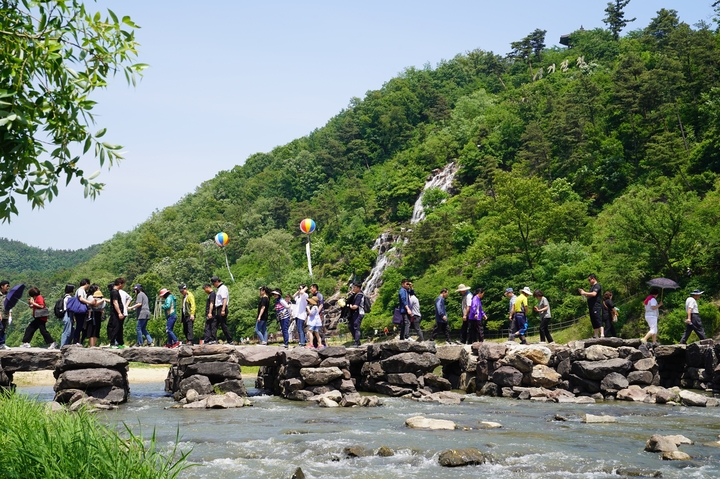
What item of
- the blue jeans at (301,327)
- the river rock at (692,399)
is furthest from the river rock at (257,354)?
the river rock at (692,399)

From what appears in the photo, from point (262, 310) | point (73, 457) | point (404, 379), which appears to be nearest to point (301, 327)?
point (262, 310)

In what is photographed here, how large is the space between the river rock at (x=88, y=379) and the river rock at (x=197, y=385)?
68.0 inches

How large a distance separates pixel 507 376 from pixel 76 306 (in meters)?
13.0

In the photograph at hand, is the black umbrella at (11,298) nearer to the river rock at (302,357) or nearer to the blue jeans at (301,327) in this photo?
the river rock at (302,357)

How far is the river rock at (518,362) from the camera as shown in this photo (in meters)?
20.8

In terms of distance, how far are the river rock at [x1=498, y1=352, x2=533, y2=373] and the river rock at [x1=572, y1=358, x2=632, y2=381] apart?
1.37 metres

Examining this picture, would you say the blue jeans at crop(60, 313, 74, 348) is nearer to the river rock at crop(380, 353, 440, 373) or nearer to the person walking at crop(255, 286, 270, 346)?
the person walking at crop(255, 286, 270, 346)

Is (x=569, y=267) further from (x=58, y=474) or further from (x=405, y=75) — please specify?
(x=405, y=75)

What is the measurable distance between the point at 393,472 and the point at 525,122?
8334cm

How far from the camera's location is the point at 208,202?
149750 millimetres

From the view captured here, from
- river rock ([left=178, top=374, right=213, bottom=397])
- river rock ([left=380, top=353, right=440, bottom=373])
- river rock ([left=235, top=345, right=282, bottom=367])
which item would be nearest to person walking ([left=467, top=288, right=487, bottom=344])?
river rock ([left=380, top=353, right=440, bottom=373])

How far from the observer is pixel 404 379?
21.1m

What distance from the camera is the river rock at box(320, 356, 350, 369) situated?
20.8 metres

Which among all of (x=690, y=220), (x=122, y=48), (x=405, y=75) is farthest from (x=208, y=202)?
(x=122, y=48)
